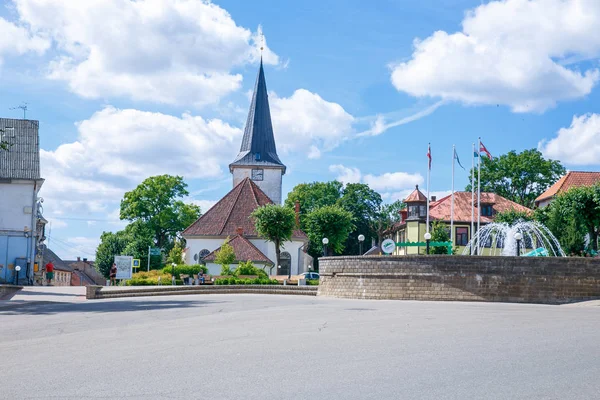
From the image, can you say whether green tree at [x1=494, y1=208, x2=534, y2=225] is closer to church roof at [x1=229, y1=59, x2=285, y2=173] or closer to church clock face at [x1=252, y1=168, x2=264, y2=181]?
church roof at [x1=229, y1=59, x2=285, y2=173]

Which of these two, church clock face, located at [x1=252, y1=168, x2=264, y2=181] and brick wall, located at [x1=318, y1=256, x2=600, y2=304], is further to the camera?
church clock face, located at [x1=252, y1=168, x2=264, y2=181]

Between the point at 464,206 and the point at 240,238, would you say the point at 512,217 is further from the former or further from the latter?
the point at 240,238

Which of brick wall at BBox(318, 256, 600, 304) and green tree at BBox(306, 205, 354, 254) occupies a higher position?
green tree at BBox(306, 205, 354, 254)

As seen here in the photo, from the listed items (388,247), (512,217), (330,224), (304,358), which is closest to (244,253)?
(330,224)

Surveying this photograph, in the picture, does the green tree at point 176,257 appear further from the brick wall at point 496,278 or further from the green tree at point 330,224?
the brick wall at point 496,278

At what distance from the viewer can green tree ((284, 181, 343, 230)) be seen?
Result: 323 feet

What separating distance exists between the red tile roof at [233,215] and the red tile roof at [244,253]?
3.80 metres

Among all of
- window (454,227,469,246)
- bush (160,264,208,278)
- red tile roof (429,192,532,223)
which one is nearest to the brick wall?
bush (160,264,208,278)

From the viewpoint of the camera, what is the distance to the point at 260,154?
8800 centimetres

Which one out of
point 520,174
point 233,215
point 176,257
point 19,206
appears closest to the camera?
point 19,206

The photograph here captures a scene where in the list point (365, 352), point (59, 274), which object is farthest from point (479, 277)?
point (59, 274)

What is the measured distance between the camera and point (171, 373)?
9.74m

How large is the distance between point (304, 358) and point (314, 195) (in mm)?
88665

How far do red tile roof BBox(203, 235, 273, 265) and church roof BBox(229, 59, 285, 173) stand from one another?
69.0ft
